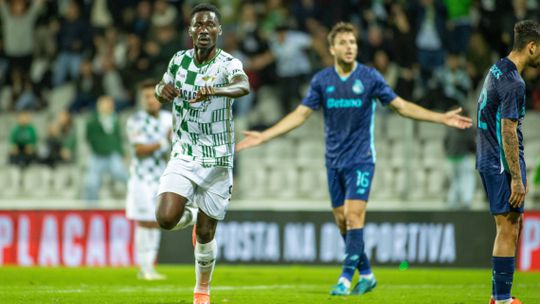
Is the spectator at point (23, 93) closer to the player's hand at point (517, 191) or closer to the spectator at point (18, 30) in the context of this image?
the spectator at point (18, 30)

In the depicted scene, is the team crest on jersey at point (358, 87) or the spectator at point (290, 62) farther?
the spectator at point (290, 62)

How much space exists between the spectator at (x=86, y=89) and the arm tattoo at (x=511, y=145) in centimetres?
1300

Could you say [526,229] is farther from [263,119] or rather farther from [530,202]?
[263,119]

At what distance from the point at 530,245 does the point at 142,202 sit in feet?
22.1

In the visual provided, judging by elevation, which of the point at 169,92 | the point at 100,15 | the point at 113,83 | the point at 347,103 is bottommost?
the point at 169,92

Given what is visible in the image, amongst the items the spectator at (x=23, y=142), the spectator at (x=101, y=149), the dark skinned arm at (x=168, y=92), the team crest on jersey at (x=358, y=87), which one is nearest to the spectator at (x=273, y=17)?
the spectator at (x=101, y=149)

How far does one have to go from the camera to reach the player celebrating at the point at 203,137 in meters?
9.26

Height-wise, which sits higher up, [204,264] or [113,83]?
[113,83]

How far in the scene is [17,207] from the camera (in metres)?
18.2

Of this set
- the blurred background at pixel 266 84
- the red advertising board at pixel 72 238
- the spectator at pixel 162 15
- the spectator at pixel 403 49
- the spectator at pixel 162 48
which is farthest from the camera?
the spectator at pixel 162 15

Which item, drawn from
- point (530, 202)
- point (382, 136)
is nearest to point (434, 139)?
point (382, 136)

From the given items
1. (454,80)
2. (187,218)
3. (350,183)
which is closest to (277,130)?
(350,183)

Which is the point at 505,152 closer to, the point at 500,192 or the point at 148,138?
the point at 500,192

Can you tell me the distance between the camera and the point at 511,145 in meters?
8.70
